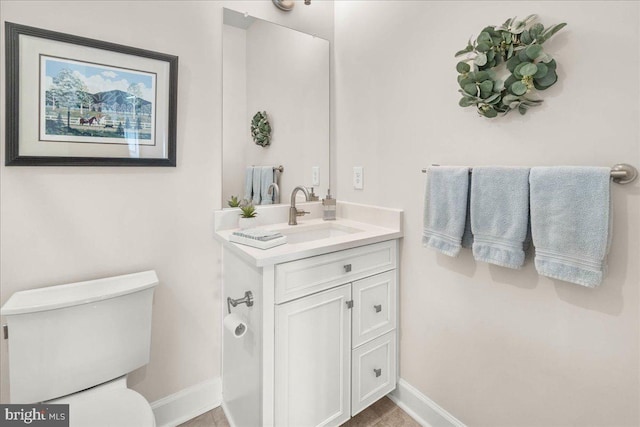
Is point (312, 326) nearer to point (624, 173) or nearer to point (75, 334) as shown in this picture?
point (75, 334)

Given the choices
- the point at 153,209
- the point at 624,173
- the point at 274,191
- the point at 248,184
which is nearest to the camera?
the point at 624,173

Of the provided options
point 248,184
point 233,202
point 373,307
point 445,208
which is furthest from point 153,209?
point 445,208

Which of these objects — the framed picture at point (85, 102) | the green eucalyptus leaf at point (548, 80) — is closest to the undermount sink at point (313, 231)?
the framed picture at point (85, 102)

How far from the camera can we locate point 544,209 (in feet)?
3.41

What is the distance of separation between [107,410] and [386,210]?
56.7 inches

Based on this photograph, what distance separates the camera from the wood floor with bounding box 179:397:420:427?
159 centimetres

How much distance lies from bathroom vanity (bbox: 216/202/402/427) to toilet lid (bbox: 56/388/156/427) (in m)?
0.40

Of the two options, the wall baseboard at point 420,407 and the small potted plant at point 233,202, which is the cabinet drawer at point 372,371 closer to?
the wall baseboard at point 420,407

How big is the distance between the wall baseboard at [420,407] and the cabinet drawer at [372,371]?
0.25ft

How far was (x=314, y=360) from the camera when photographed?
4.41 feet

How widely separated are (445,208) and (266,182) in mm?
968

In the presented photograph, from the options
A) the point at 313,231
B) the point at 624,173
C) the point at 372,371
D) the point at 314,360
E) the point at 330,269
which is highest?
the point at 624,173

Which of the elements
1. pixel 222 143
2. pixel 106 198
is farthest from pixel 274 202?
pixel 106 198

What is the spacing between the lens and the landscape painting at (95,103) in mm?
1219
